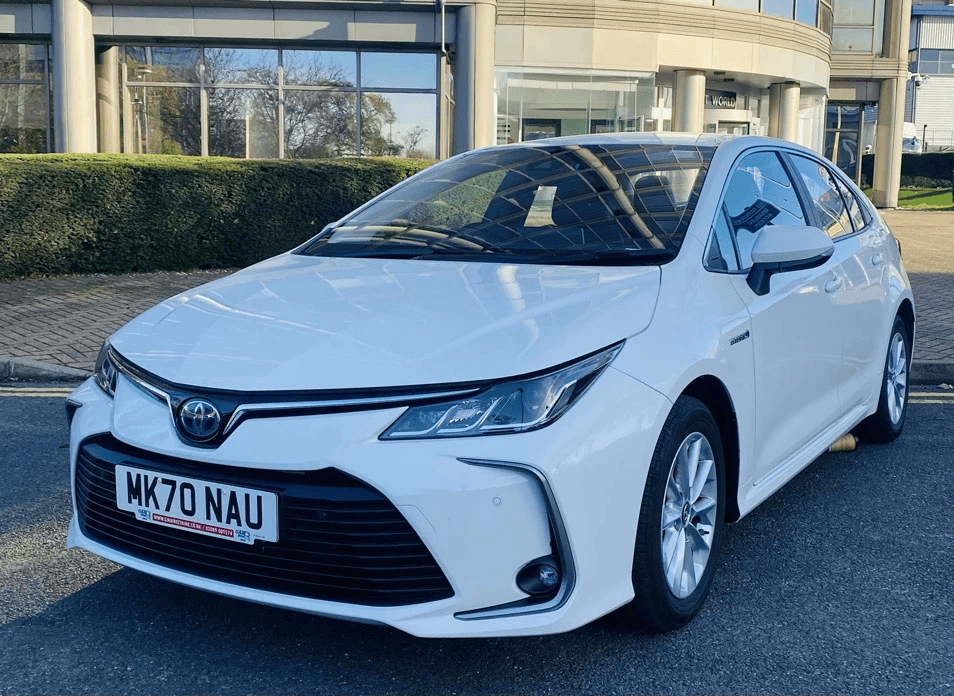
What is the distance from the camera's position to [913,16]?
64000 millimetres

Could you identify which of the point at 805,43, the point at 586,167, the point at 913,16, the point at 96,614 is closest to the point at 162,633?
the point at 96,614

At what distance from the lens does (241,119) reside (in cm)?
2134

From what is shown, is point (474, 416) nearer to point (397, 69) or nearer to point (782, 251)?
point (782, 251)

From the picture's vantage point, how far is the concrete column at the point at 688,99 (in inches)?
1009

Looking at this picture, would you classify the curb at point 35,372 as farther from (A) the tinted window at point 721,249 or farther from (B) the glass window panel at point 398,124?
(B) the glass window panel at point 398,124

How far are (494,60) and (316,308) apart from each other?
20.4m

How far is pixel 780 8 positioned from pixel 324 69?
41.7 ft

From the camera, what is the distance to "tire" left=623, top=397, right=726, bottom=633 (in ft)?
9.48

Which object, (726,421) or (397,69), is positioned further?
(397,69)

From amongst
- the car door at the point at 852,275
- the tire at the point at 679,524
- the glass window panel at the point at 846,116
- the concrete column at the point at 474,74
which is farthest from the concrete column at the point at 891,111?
the tire at the point at 679,524

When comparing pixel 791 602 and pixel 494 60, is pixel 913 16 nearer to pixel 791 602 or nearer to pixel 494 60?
pixel 494 60

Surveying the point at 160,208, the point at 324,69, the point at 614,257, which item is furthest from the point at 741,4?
the point at 614,257

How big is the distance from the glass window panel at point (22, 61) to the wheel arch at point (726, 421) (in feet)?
68.3

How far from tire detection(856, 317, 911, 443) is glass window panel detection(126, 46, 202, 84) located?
59.9 ft
